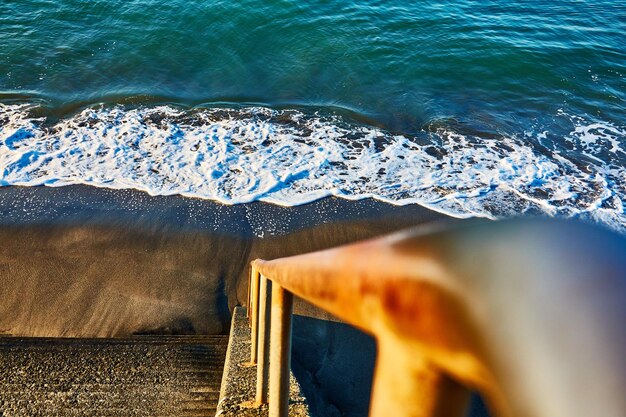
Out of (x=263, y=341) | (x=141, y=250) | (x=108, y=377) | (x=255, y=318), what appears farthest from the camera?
(x=141, y=250)

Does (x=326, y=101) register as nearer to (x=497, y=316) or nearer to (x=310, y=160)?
(x=310, y=160)

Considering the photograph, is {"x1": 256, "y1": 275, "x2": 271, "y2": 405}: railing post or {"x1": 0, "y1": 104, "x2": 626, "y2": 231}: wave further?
{"x1": 0, "y1": 104, "x2": 626, "y2": 231}: wave

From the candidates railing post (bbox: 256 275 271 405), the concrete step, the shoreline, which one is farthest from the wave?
railing post (bbox: 256 275 271 405)

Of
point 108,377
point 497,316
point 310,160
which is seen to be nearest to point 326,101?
point 310,160

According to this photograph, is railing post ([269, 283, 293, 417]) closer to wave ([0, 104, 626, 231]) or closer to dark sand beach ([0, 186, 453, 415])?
dark sand beach ([0, 186, 453, 415])

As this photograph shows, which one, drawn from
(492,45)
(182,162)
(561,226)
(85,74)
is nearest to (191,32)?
(85,74)

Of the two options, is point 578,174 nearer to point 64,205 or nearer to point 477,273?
point 64,205
